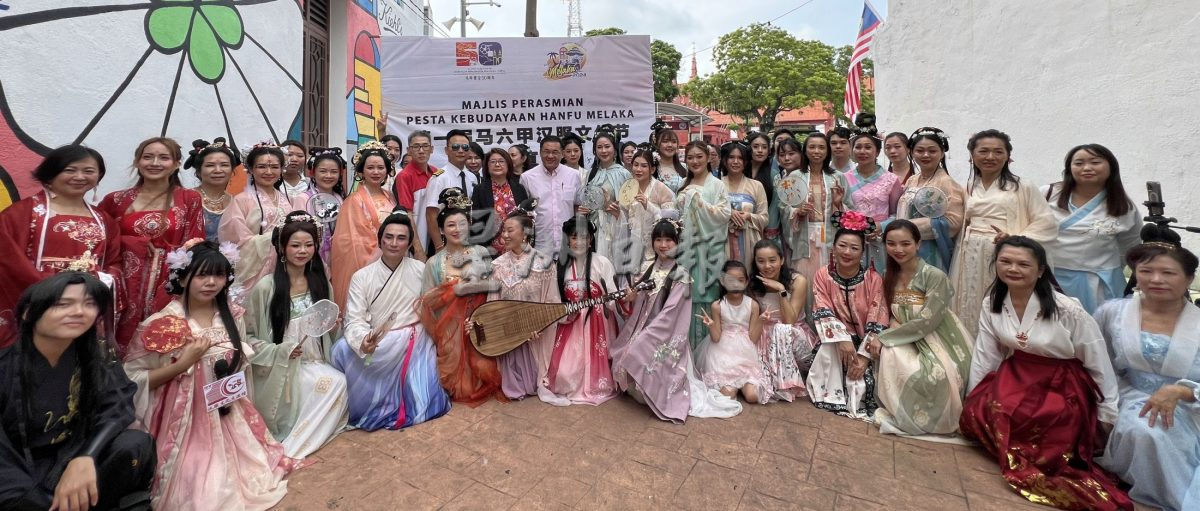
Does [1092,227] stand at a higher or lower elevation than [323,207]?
lower

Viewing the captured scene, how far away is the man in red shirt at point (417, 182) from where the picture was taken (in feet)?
13.5

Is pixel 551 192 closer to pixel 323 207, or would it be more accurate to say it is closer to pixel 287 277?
pixel 323 207

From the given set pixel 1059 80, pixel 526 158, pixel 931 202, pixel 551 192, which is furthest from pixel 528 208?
pixel 1059 80

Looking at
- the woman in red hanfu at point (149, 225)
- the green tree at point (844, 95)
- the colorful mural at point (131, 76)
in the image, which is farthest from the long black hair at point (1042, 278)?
the green tree at point (844, 95)

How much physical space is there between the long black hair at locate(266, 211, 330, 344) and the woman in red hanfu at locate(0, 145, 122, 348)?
652 mm

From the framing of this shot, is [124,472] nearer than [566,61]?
Yes

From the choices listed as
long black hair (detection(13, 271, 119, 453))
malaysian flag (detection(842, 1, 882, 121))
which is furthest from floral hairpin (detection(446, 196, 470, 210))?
malaysian flag (detection(842, 1, 882, 121))

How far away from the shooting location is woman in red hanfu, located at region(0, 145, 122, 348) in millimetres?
2133

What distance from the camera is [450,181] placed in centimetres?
414

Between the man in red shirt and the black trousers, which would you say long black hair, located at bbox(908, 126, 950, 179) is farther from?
the black trousers

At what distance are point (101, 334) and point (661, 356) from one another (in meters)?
2.62

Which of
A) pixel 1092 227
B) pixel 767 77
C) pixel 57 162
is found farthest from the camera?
pixel 767 77

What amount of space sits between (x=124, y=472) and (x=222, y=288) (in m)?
0.82

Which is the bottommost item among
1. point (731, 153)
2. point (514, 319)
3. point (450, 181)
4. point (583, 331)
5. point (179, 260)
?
point (583, 331)
